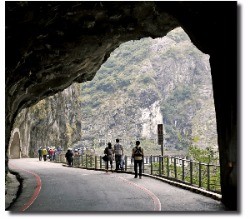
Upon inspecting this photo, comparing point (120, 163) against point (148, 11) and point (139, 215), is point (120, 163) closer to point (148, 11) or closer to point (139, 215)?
point (148, 11)

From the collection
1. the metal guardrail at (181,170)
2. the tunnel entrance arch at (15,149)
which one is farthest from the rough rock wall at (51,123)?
the metal guardrail at (181,170)

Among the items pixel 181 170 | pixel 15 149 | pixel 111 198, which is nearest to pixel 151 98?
pixel 15 149

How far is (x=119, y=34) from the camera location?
1973 cm

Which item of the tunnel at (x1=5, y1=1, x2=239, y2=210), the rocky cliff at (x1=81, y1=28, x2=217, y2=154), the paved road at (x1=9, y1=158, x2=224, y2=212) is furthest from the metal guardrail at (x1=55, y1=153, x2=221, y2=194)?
the rocky cliff at (x1=81, y1=28, x2=217, y2=154)

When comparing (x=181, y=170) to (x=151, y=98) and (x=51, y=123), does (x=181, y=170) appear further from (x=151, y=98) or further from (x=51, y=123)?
(x=151, y=98)

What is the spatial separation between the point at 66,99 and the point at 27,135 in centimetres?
1261

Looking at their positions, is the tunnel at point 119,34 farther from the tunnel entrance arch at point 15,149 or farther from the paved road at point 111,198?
the tunnel entrance arch at point 15,149

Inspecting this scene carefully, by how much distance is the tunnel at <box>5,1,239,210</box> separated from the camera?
38.2ft

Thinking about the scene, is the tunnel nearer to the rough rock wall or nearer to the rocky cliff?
the rough rock wall

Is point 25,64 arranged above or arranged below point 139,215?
above

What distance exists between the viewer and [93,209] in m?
12.0

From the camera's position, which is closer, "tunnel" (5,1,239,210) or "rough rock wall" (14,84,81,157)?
"tunnel" (5,1,239,210)

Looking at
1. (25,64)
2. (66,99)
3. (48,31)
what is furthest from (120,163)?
(66,99)

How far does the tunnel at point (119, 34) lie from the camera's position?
11656 millimetres
